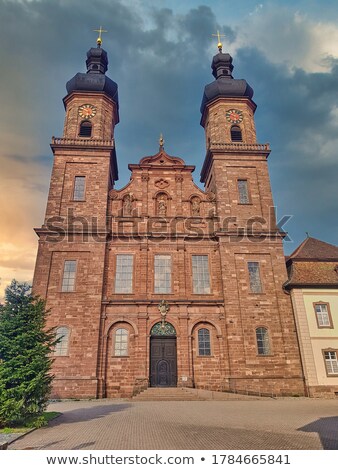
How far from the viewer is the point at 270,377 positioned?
2117 centimetres

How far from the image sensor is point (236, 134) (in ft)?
97.8

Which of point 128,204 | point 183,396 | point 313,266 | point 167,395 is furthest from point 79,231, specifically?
point 313,266

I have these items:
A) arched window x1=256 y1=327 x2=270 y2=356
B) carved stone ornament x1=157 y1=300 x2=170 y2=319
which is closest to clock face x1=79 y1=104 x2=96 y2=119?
carved stone ornament x1=157 y1=300 x2=170 y2=319

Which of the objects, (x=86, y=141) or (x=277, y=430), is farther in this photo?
(x=86, y=141)

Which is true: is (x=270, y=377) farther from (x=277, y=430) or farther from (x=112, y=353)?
(x=277, y=430)

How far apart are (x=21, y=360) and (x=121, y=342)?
11.6m

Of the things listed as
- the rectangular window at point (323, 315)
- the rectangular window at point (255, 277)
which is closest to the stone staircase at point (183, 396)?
the rectangular window at point (323, 315)

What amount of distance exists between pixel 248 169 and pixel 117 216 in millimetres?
11363

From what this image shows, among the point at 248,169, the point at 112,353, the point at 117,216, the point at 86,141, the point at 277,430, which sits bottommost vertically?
the point at 277,430

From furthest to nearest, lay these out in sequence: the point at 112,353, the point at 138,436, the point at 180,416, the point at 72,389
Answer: the point at 112,353, the point at 72,389, the point at 180,416, the point at 138,436

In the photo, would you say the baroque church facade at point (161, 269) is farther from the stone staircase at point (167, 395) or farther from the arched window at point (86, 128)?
the stone staircase at point (167, 395)
